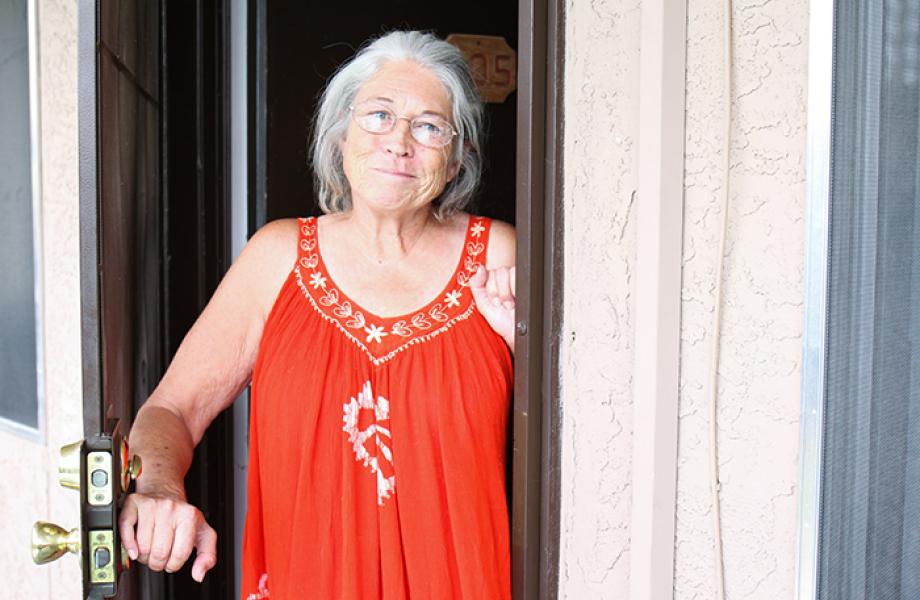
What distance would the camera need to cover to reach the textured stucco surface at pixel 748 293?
114 cm

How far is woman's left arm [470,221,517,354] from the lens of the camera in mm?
1853

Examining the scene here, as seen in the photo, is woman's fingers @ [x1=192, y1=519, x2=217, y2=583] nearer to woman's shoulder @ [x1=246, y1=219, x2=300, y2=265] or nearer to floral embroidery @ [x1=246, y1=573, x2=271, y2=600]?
floral embroidery @ [x1=246, y1=573, x2=271, y2=600]

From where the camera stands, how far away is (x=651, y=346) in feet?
4.25

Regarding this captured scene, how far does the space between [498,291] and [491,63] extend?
191 centimetres

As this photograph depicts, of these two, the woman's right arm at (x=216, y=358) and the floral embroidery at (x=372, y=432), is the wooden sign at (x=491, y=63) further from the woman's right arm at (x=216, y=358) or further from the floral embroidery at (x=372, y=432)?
the floral embroidery at (x=372, y=432)

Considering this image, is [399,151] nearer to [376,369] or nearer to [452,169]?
[452,169]

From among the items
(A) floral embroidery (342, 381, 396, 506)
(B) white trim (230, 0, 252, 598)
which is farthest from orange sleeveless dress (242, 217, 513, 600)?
(B) white trim (230, 0, 252, 598)

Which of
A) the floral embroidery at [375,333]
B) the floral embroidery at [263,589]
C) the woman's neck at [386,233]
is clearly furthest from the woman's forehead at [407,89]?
the floral embroidery at [263,589]

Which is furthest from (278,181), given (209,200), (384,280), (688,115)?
(688,115)

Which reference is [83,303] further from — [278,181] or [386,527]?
[278,181]

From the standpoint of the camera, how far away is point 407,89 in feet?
6.40

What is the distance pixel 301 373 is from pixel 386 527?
0.33 meters

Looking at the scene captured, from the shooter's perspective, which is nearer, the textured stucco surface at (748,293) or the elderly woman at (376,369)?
the textured stucco surface at (748,293)

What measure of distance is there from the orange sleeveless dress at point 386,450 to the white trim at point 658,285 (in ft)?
1.73
